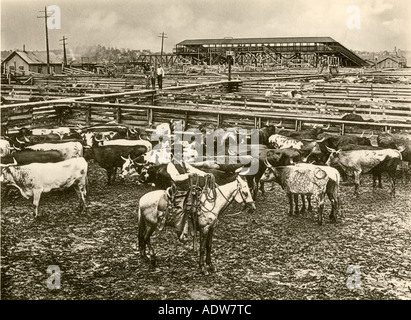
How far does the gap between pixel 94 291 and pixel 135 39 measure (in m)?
6.47

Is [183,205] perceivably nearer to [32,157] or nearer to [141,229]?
[141,229]

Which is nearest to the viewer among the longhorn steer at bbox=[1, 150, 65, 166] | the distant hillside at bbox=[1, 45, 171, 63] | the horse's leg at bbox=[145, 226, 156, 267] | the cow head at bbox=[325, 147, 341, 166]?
the horse's leg at bbox=[145, 226, 156, 267]

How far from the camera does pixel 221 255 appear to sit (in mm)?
7332

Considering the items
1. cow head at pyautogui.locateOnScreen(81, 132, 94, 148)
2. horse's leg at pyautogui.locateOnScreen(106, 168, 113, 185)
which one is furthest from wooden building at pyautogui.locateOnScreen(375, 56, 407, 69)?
horse's leg at pyautogui.locateOnScreen(106, 168, 113, 185)

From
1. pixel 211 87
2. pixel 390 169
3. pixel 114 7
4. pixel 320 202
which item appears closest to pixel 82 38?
pixel 114 7

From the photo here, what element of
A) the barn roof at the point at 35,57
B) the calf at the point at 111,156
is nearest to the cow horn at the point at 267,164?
the calf at the point at 111,156

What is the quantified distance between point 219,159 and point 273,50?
1817 inches

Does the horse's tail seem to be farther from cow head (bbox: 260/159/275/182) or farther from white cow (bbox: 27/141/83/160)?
white cow (bbox: 27/141/83/160)

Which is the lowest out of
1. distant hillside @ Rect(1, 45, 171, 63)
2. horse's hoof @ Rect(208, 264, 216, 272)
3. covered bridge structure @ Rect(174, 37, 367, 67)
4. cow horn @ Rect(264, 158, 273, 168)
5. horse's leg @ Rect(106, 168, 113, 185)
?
horse's hoof @ Rect(208, 264, 216, 272)

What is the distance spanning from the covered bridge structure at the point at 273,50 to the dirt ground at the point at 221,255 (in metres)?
42.5

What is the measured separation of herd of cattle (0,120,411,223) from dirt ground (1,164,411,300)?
529mm

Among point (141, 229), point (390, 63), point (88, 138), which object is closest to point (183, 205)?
point (141, 229)

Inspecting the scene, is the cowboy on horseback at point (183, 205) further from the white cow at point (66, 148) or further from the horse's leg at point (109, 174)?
the white cow at point (66, 148)

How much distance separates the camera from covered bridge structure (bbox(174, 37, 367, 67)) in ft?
166
